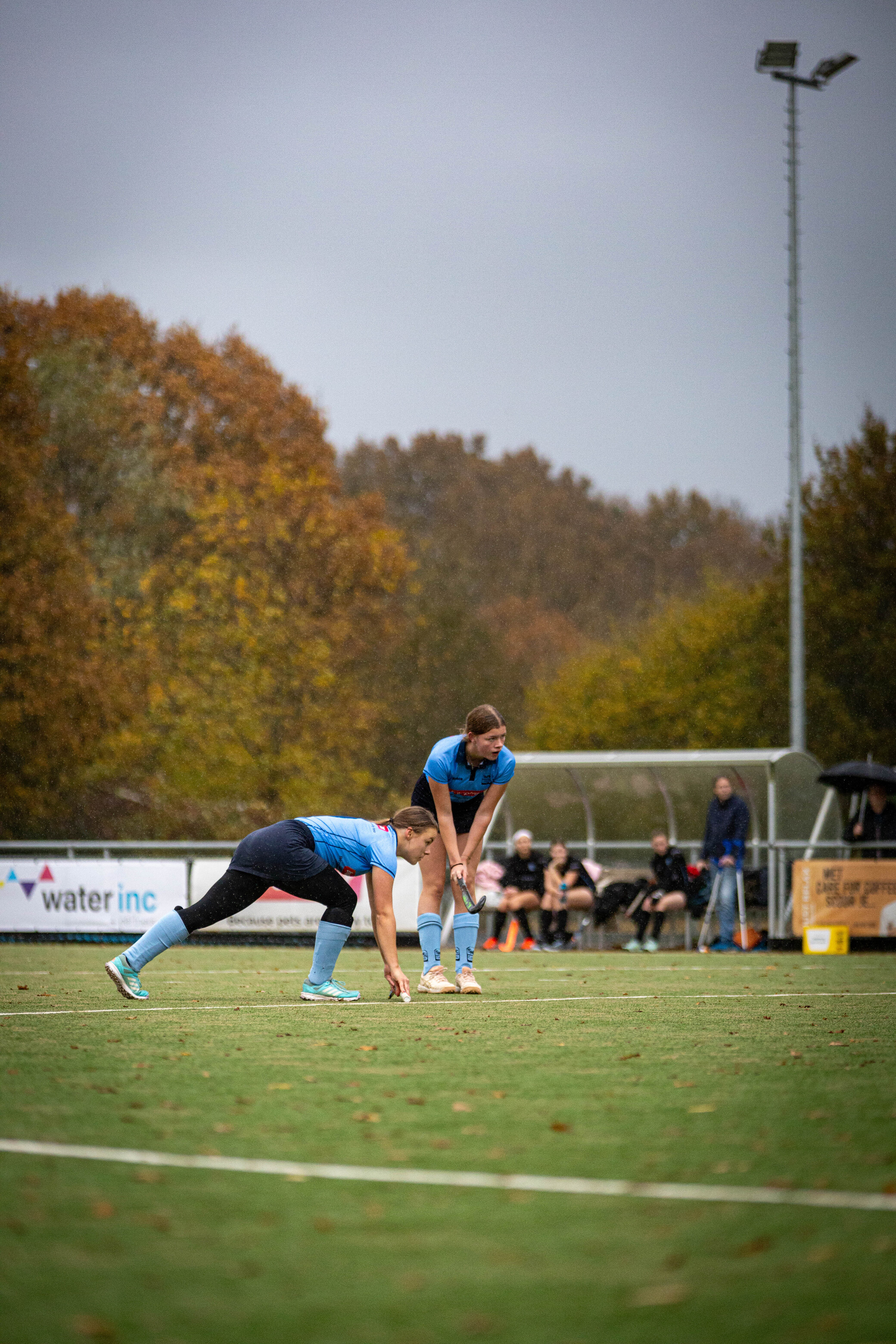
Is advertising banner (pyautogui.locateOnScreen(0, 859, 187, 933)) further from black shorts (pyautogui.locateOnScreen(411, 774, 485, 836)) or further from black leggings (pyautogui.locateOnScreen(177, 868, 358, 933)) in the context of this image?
black leggings (pyautogui.locateOnScreen(177, 868, 358, 933))

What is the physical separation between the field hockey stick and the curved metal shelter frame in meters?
9.48

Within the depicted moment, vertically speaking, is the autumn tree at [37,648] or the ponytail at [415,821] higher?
the autumn tree at [37,648]

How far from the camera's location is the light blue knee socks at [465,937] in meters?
9.92

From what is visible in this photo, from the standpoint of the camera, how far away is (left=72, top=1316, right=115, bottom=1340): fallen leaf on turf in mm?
2873

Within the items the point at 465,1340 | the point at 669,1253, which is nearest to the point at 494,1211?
the point at 669,1253

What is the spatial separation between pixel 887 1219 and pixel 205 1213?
62.1 inches

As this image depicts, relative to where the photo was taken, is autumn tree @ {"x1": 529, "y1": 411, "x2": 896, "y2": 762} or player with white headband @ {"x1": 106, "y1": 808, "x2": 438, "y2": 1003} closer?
player with white headband @ {"x1": 106, "y1": 808, "x2": 438, "y2": 1003}

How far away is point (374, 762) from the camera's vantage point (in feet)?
152

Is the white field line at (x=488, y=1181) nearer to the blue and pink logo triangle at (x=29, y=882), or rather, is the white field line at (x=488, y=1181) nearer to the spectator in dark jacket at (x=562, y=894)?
the spectator in dark jacket at (x=562, y=894)

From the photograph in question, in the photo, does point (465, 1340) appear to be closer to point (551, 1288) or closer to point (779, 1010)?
point (551, 1288)

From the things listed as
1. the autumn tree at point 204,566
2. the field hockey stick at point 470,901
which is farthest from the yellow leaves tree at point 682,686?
the field hockey stick at point 470,901

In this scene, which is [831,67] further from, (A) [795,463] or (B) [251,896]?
(B) [251,896]

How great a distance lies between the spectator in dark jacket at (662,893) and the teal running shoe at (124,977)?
1063 centimetres

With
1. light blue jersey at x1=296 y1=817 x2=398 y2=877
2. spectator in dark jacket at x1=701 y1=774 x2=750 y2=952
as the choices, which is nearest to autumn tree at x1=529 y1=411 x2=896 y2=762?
spectator in dark jacket at x1=701 y1=774 x2=750 y2=952
